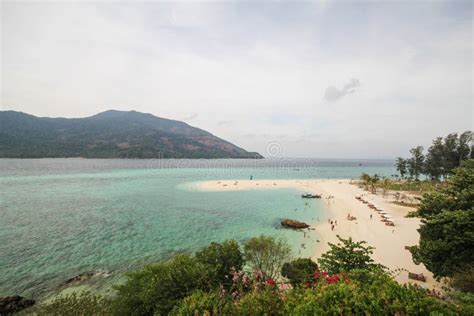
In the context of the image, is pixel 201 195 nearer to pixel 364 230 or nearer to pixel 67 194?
pixel 67 194

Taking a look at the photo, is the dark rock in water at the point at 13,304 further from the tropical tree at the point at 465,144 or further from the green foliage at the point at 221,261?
the tropical tree at the point at 465,144

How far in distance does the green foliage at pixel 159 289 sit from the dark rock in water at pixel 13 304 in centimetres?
1069

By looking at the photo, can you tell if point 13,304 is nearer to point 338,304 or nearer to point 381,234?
point 338,304

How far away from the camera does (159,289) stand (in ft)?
34.6

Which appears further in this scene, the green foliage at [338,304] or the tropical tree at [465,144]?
the tropical tree at [465,144]

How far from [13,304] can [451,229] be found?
29857 millimetres

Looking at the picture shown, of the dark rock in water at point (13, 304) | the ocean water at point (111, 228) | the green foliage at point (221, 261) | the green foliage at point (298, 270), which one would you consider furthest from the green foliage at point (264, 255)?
the dark rock in water at point (13, 304)

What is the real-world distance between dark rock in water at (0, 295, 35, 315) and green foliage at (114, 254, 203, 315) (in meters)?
10.7

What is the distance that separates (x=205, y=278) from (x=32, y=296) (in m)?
16.5

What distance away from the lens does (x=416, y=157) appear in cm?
8662

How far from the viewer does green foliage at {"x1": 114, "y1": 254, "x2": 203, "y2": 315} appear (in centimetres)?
1022

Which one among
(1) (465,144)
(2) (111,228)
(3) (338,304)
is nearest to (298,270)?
(3) (338,304)

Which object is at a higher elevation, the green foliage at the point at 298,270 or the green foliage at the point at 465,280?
the green foliage at the point at 465,280

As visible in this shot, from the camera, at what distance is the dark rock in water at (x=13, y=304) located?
14.6m
